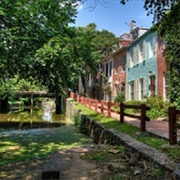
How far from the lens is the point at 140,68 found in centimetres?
1977

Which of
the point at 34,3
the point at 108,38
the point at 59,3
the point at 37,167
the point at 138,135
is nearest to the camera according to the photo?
the point at 37,167

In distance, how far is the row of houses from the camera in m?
16.2

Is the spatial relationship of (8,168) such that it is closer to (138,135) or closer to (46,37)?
(138,135)

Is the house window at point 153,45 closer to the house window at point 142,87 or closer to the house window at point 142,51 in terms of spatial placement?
the house window at point 142,51

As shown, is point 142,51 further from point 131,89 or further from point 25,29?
point 25,29

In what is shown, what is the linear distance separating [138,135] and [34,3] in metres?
6.84

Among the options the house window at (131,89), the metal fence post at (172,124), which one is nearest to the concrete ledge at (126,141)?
the metal fence post at (172,124)

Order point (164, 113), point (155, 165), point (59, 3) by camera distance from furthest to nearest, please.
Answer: point (164, 113) → point (59, 3) → point (155, 165)

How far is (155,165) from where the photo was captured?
5078mm

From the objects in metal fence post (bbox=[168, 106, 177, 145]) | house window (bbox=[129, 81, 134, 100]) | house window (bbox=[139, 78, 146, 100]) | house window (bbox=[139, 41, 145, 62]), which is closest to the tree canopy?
metal fence post (bbox=[168, 106, 177, 145])

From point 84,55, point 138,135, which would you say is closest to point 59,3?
point 84,55

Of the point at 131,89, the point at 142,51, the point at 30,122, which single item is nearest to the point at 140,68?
the point at 142,51

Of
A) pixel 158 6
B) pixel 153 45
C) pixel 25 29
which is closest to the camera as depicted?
pixel 158 6

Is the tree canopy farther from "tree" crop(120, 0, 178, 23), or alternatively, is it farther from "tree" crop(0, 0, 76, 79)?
"tree" crop(120, 0, 178, 23)
